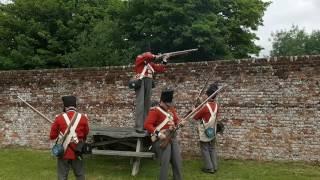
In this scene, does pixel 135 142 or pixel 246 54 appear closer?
pixel 135 142

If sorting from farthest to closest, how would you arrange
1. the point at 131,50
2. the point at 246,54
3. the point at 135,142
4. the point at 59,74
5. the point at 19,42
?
the point at 246,54
the point at 19,42
the point at 131,50
the point at 59,74
the point at 135,142

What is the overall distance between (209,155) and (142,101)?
1794 mm

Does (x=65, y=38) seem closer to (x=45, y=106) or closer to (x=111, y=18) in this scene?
(x=111, y=18)

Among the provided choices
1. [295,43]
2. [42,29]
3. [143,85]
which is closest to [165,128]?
[143,85]

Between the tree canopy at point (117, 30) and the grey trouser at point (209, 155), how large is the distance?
12.0m

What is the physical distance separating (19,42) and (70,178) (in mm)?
16986

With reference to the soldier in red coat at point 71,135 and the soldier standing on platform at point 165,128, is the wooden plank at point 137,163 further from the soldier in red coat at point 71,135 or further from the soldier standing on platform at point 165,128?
the soldier in red coat at point 71,135

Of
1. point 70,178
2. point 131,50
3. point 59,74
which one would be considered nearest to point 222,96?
point 70,178

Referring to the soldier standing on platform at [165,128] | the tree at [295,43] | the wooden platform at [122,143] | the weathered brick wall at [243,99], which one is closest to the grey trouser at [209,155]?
the weathered brick wall at [243,99]

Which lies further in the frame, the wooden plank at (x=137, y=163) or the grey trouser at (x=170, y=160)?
the wooden plank at (x=137, y=163)

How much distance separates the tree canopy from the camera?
23.2 metres

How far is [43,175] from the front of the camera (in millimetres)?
10883

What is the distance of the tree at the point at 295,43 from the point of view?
40438 millimetres

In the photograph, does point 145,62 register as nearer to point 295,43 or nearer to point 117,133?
point 117,133
